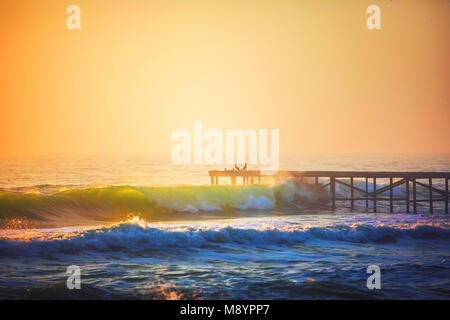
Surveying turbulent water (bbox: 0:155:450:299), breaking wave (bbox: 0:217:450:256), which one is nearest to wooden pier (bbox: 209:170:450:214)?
turbulent water (bbox: 0:155:450:299)

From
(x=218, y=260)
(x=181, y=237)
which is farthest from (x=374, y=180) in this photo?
(x=218, y=260)

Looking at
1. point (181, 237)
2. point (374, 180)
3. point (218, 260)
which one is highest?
point (374, 180)

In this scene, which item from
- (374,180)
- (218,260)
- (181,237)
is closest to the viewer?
(218,260)

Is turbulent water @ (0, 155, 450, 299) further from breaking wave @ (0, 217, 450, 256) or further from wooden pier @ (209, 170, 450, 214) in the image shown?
wooden pier @ (209, 170, 450, 214)

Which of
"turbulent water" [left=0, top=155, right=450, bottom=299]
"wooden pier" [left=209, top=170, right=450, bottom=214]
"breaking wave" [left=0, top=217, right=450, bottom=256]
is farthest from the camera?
"wooden pier" [left=209, top=170, right=450, bottom=214]

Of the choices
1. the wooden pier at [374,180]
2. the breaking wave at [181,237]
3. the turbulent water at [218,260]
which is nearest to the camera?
the turbulent water at [218,260]

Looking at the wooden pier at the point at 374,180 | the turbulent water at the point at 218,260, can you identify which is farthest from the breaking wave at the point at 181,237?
the wooden pier at the point at 374,180

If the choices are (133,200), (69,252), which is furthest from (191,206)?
(69,252)

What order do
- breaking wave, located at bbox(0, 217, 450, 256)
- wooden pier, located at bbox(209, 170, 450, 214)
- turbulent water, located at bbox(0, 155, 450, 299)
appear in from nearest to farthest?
turbulent water, located at bbox(0, 155, 450, 299) → breaking wave, located at bbox(0, 217, 450, 256) → wooden pier, located at bbox(209, 170, 450, 214)

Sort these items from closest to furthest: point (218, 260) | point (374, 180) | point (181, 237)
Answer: point (218, 260) → point (181, 237) → point (374, 180)

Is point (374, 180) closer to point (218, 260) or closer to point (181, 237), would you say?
point (181, 237)

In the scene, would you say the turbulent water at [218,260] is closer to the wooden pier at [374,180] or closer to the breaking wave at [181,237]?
the breaking wave at [181,237]
